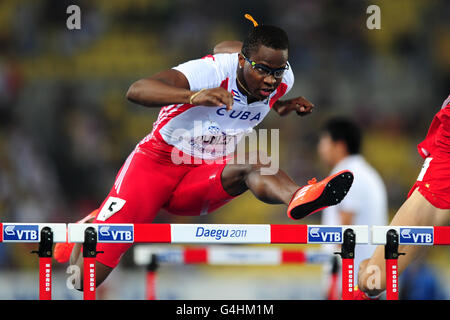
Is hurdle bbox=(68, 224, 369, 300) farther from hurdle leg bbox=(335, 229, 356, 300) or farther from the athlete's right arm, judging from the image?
the athlete's right arm

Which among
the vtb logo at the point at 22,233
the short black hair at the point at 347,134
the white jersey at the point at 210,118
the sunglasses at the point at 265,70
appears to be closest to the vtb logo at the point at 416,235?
the sunglasses at the point at 265,70

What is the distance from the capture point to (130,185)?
5.44 m

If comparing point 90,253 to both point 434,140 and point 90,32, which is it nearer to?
point 434,140

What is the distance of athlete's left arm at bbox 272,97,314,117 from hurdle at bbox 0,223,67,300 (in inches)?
80.0

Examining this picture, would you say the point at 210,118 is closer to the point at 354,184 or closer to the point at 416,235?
the point at 416,235

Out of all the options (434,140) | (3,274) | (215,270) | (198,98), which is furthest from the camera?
(215,270)

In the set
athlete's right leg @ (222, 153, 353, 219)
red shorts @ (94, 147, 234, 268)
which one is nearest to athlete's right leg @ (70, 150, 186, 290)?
red shorts @ (94, 147, 234, 268)

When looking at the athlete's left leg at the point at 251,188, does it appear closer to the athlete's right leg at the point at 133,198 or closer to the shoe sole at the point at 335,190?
the shoe sole at the point at 335,190

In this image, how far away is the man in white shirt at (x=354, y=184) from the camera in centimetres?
705

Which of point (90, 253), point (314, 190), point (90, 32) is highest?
point (90, 32)

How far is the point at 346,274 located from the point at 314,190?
54cm

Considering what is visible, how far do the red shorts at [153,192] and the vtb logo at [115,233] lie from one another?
31.1 inches
